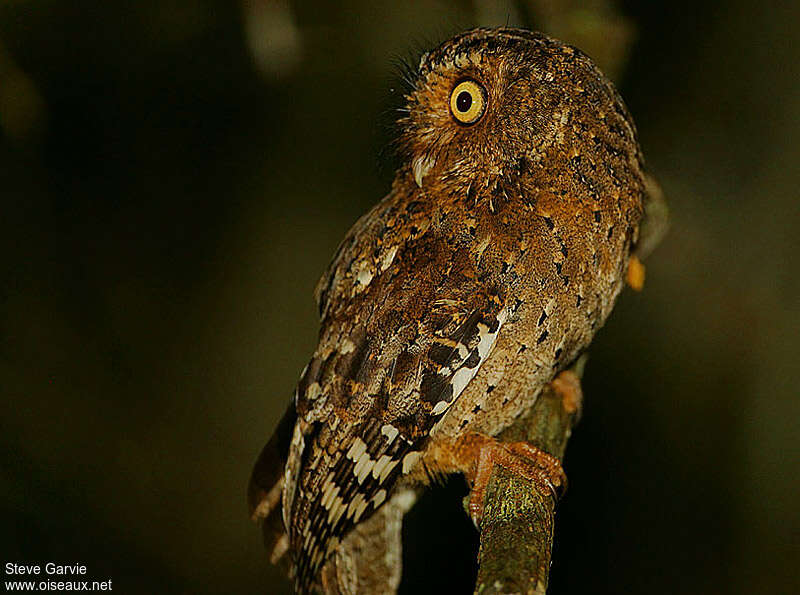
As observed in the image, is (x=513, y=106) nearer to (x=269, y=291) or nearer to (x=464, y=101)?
(x=464, y=101)

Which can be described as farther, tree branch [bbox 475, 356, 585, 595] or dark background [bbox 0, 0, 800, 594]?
dark background [bbox 0, 0, 800, 594]

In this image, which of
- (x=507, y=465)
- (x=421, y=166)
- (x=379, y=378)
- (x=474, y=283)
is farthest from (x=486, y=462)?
(x=421, y=166)

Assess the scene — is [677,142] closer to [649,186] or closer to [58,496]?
[649,186]

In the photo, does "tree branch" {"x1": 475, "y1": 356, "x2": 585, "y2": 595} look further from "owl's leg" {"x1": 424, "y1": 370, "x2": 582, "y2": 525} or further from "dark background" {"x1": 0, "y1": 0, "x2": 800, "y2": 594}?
"dark background" {"x1": 0, "y1": 0, "x2": 800, "y2": 594}

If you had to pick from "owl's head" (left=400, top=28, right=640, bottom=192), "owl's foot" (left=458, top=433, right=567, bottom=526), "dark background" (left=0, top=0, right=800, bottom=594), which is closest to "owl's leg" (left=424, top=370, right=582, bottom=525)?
"owl's foot" (left=458, top=433, right=567, bottom=526)

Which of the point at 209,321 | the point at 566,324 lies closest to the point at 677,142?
the point at 566,324

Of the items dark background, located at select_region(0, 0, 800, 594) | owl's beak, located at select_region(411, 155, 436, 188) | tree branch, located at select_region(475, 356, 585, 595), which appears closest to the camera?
tree branch, located at select_region(475, 356, 585, 595)
